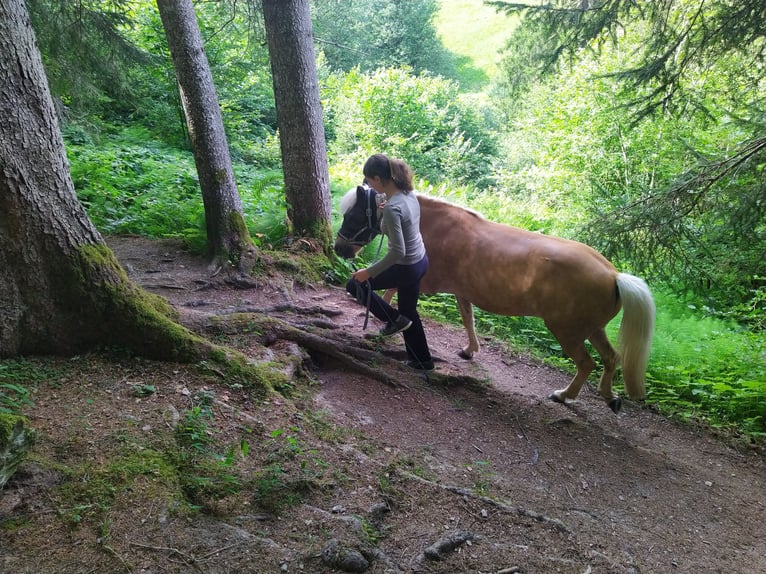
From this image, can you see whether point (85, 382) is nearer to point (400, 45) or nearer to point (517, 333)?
point (517, 333)

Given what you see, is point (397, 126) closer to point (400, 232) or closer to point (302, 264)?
point (302, 264)

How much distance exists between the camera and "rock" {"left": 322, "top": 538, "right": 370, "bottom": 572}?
223 centimetres

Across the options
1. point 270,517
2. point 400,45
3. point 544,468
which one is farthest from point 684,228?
point 400,45

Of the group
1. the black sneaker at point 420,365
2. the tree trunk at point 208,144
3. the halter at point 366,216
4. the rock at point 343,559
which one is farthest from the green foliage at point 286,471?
the tree trunk at point 208,144

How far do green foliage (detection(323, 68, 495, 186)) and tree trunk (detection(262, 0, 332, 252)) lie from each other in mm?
11789

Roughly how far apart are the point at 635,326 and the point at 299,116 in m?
5.22

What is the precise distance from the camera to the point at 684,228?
19.8 ft

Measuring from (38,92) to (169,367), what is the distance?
1981 mm

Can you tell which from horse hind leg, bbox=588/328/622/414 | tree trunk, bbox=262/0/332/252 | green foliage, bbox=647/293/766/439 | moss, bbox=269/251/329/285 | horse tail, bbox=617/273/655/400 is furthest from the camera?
tree trunk, bbox=262/0/332/252

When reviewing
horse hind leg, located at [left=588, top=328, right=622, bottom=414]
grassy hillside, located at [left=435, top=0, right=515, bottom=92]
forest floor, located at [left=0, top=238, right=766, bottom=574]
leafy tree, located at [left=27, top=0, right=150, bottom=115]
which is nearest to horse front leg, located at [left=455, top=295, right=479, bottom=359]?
forest floor, located at [left=0, top=238, right=766, bottom=574]

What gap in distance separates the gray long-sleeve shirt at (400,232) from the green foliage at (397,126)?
14.9 meters

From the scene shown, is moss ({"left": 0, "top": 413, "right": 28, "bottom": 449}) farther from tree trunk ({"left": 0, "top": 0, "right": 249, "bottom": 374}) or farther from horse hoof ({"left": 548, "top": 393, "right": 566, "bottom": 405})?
horse hoof ({"left": 548, "top": 393, "right": 566, "bottom": 405})

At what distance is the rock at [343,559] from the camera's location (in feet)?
7.32

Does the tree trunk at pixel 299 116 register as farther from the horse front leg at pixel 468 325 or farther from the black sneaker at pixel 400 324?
the black sneaker at pixel 400 324
